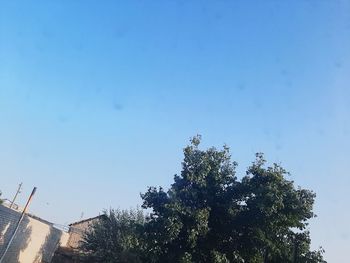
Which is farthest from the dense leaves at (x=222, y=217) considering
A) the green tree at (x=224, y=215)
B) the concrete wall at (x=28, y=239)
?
the concrete wall at (x=28, y=239)

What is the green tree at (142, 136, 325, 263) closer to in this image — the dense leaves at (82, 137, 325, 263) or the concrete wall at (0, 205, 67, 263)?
the dense leaves at (82, 137, 325, 263)

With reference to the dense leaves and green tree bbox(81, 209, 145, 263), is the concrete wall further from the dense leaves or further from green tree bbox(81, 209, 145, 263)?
the dense leaves

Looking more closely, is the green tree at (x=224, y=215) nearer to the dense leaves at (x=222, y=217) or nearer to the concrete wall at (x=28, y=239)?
the dense leaves at (x=222, y=217)

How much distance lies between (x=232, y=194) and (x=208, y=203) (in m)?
1.80

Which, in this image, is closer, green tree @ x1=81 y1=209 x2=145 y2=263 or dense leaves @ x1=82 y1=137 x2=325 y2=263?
dense leaves @ x1=82 y1=137 x2=325 y2=263

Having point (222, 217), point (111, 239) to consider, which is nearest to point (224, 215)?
point (222, 217)

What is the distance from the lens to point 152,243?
23.5m

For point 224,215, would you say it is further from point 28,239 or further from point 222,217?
point 28,239

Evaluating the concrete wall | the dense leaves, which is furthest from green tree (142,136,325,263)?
the concrete wall

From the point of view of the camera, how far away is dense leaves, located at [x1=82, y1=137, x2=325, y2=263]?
23.1 metres

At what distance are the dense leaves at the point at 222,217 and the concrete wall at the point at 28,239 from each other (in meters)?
8.63

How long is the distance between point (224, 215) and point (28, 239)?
17212 mm

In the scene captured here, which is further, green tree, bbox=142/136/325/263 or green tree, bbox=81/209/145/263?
green tree, bbox=81/209/145/263

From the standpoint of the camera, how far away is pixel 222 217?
80.3ft
